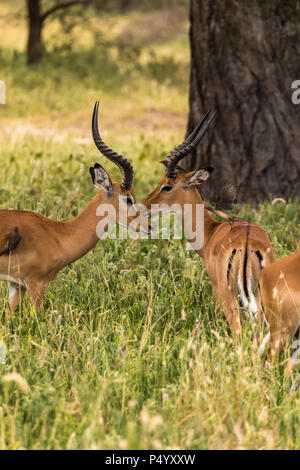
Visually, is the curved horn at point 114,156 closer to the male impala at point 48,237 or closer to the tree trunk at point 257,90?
the male impala at point 48,237

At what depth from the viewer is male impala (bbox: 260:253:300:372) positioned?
400cm

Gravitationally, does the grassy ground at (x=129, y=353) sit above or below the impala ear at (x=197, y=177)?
below

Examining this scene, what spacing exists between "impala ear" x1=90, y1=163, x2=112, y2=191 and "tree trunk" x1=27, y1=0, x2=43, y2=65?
11.1 metres

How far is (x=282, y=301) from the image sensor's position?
3975 millimetres

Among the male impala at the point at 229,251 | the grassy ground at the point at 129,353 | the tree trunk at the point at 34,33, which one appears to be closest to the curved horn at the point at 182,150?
the male impala at the point at 229,251

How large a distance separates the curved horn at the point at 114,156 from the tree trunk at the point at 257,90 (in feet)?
7.94

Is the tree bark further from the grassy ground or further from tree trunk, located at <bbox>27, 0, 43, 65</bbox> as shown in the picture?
the grassy ground

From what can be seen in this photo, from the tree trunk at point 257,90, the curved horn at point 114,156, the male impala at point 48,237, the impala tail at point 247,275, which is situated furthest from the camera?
the tree trunk at point 257,90

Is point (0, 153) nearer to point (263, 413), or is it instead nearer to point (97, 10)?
point (263, 413)

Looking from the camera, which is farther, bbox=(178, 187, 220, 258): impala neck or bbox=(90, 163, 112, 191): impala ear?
bbox=(178, 187, 220, 258): impala neck

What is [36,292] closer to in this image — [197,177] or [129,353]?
[129,353]

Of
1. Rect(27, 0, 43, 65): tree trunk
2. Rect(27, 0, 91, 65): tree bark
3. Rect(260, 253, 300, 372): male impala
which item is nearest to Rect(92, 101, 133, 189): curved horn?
Rect(260, 253, 300, 372): male impala

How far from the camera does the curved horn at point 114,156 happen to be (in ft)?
16.3

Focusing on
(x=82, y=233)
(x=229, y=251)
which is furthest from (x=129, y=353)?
(x=82, y=233)
